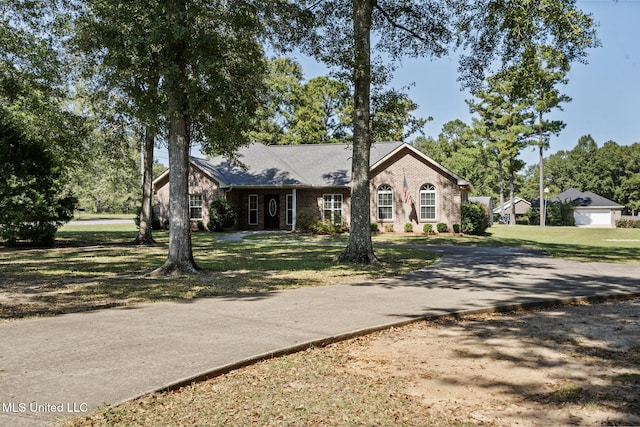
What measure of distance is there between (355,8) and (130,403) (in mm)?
14146

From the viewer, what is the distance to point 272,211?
110 ft

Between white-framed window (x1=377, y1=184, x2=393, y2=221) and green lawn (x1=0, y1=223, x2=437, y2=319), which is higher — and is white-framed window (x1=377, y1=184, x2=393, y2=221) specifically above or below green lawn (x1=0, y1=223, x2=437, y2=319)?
above

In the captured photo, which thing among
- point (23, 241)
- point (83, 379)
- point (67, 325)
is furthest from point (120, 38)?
point (23, 241)

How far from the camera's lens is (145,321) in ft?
22.6

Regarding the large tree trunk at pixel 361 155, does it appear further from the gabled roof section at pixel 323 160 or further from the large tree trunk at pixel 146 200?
the gabled roof section at pixel 323 160

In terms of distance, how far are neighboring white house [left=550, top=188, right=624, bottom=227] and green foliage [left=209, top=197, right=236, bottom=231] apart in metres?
47.3

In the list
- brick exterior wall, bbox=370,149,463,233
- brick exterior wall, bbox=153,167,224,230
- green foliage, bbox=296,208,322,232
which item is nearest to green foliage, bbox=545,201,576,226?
brick exterior wall, bbox=370,149,463,233

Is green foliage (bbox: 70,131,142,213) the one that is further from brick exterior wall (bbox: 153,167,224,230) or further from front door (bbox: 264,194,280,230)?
front door (bbox: 264,194,280,230)

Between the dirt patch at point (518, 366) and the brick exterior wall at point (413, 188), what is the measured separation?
898 inches

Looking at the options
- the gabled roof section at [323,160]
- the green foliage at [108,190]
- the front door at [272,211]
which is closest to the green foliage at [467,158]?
the gabled roof section at [323,160]

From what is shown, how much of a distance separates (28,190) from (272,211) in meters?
15.8

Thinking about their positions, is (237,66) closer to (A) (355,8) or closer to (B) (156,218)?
Result: (A) (355,8)

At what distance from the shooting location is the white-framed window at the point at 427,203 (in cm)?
3044

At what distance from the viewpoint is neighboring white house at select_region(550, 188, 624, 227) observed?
199 feet
